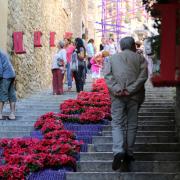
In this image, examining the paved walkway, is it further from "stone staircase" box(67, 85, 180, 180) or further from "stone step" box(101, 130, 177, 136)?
"stone staircase" box(67, 85, 180, 180)

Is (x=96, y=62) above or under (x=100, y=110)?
above

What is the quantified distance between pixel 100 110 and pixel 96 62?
542 centimetres

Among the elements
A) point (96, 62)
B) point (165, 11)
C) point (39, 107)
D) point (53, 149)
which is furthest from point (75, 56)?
point (165, 11)

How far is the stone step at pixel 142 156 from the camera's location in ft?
23.4

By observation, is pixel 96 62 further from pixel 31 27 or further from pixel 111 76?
pixel 111 76

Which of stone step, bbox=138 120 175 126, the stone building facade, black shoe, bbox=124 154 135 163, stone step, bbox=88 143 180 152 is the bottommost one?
stone step, bbox=88 143 180 152

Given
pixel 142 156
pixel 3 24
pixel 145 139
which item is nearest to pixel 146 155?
pixel 142 156

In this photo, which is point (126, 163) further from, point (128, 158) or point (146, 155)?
point (146, 155)

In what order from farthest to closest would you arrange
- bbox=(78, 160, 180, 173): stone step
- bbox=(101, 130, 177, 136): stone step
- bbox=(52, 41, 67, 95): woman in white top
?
bbox=(52, 41, 67, 95): woman in white top
bbox=(101, 130, 177, 136): stone step
bbox=(78, 160, 180, 173): stone step

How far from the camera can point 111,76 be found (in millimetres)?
6609

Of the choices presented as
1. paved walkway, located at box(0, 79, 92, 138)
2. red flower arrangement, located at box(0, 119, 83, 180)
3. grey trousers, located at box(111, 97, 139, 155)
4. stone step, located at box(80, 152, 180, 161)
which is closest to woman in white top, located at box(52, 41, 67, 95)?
paved walkway, located at box(0, 79, 92, 138)

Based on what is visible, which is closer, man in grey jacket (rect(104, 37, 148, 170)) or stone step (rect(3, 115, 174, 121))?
man in grey jacket (rect(104, 37, 148, 170))

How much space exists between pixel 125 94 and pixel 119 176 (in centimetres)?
99

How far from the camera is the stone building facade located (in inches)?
507
